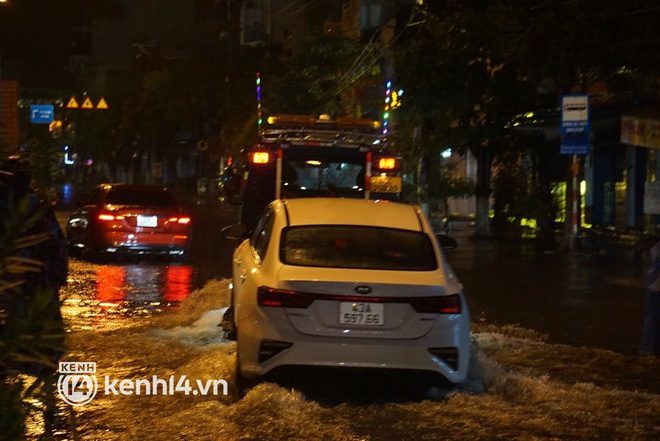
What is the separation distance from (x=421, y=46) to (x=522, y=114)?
361cm

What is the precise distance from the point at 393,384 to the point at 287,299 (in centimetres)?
126

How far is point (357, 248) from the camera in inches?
329

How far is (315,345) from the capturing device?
303 inches

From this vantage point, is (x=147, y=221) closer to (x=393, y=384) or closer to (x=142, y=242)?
(x=142, y=242)

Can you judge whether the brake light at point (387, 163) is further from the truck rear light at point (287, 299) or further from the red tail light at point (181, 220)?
the truck rear light at point (287, 299)

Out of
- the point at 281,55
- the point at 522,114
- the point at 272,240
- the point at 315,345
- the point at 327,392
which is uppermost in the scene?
the point at 281,55

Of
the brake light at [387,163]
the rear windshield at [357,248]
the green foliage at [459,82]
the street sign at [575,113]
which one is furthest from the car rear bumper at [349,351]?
the green foliage at [459,82]

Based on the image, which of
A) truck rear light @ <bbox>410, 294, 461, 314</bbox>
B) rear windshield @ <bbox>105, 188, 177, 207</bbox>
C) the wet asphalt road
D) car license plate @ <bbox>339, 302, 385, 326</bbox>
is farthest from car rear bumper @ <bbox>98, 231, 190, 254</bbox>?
truck rear light @ <bbox>410, 294, 461, 314</bbox>

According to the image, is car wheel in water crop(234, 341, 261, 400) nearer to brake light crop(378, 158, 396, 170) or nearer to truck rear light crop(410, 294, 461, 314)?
truck rear light crop(410, 294, 461, 314)

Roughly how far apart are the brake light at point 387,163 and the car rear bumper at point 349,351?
835cm

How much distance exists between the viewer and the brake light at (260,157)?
51.4ft

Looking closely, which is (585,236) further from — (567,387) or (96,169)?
(96,169)

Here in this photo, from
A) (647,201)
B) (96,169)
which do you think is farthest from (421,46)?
(96,169)

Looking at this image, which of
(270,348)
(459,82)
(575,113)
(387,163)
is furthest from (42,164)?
(459,82)
